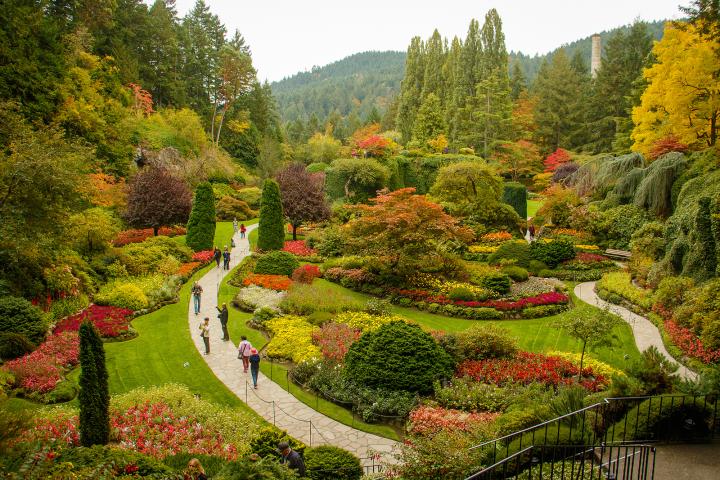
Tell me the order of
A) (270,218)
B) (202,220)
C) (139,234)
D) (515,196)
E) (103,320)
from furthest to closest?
(515,196) → (139,234) → (270,218) → (202,220) → (103,320)

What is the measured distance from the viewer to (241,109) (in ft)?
186

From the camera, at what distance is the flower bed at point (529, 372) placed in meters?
12.9

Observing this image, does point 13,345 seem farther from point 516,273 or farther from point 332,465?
point 516,273

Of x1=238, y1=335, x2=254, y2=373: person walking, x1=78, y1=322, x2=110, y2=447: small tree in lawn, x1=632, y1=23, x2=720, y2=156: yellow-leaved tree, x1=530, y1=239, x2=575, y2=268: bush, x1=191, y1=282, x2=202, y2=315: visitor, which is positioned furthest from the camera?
x1=530, y1=239, x2=575, y2=268: bush

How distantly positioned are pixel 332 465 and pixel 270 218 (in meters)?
20.8

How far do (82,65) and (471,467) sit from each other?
38.1 meters

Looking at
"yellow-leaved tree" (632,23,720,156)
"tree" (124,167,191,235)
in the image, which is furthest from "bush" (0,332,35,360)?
"yellow-leaved tree" (632,23,720,156)

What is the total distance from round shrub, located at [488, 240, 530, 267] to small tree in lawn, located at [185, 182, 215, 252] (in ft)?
52.3

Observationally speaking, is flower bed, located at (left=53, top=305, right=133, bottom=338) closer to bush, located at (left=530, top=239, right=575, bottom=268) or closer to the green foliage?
bush, located at (left=530, top=239, right=575, bottom=268)

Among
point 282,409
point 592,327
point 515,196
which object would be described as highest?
point 515,196

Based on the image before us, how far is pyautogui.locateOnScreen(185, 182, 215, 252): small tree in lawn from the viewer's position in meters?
27.2

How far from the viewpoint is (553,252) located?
26344mm

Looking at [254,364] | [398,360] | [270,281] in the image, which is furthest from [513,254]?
[254,364]

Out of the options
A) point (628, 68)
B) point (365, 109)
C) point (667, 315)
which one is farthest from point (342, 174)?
point (365, 109)
